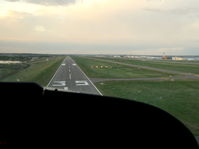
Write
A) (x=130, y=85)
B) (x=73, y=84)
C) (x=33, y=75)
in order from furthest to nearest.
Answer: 1. (x=33, y=75)
2. (x=130, y=85)
3. (x=73, y=84)

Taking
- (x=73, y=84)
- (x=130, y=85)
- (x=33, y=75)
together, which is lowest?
(x=130, y=85)

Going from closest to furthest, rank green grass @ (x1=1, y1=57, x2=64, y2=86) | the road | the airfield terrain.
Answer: the airfield terrain, green grass @ (x1=1, y1=57, x2=64, y2=86), the road

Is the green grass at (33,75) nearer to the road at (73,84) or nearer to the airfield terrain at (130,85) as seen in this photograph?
the airfield terrain at (130,85)

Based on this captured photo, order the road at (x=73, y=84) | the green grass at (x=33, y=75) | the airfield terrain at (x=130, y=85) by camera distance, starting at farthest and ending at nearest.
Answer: the road at (x=73, y=84) → the green grass at (x=33, y=75) → the airfield terrain at (x=130, y=85)

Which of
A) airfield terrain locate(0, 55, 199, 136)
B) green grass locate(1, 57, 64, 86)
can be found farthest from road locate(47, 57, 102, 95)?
green grass locate(1, 57, 64, 86)

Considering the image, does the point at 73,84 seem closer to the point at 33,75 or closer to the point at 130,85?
the point at 33,75

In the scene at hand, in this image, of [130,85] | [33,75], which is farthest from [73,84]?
[130,85]

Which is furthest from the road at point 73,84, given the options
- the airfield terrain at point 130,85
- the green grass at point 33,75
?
the green grass at point 33,75

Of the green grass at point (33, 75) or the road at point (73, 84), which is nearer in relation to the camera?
the green grass at point (33, 75)

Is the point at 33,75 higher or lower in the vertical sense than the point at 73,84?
higher

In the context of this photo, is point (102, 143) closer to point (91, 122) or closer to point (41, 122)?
point (91, 122)

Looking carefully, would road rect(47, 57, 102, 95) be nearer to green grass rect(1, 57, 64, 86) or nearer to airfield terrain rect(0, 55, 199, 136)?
airfield terrain rect(0, 55, 199, 136)

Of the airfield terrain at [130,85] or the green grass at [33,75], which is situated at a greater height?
the green grass at [33,75]
